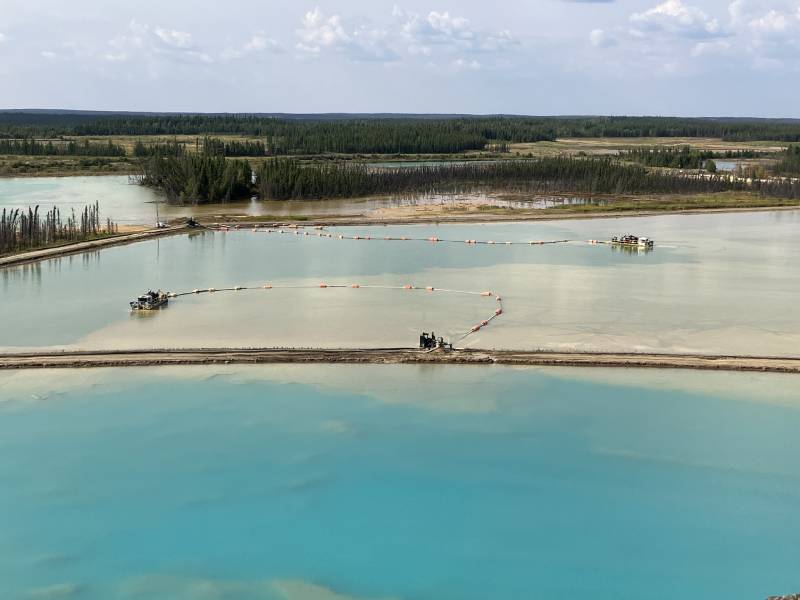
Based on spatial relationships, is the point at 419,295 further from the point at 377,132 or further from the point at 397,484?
the point at 377,132

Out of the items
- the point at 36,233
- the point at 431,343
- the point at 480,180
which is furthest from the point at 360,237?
the point at 480,180

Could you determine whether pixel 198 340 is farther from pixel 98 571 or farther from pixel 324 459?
pixel 98 571

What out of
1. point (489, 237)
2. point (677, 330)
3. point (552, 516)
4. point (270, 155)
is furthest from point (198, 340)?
point (270, 155)

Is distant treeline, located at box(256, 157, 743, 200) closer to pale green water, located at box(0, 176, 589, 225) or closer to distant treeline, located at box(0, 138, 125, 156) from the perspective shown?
pale green water, located at box(0, 176, 589, 225)

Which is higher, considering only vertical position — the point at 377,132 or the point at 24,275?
the point at 377,132

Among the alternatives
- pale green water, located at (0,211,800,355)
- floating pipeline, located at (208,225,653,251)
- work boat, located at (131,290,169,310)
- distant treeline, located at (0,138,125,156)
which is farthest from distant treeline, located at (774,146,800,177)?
distant treeline, located at (0,138,125,156)
